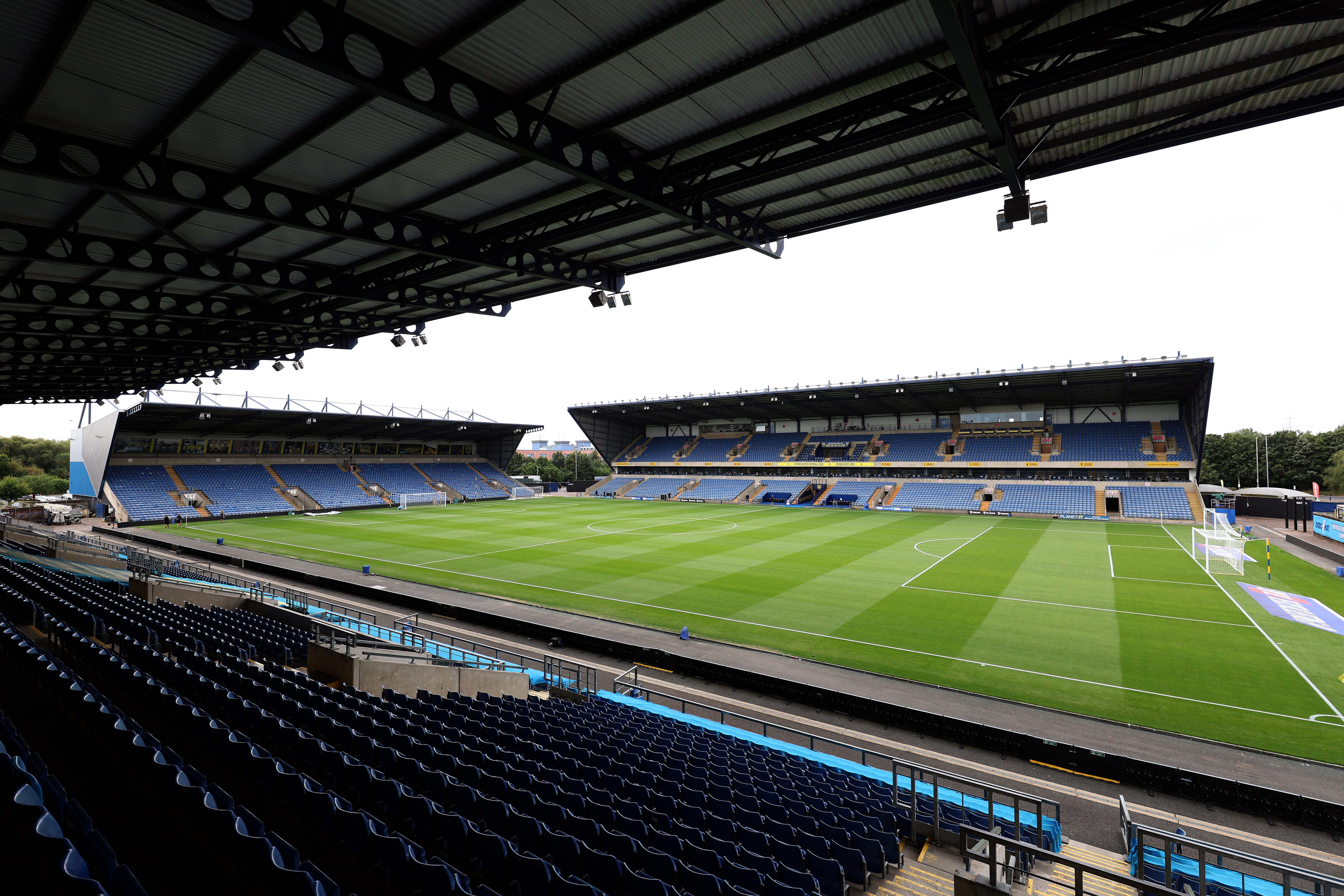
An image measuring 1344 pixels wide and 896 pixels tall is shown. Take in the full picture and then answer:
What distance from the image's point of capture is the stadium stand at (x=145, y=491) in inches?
1688

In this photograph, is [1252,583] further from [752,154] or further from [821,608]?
[752,154]

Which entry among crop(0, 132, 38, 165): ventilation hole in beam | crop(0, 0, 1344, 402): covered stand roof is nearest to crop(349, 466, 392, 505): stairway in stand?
crop(0, 0, 1344, 402): covered stand roof

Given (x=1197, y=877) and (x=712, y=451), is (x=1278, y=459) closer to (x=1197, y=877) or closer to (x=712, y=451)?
(x=712, y=451)

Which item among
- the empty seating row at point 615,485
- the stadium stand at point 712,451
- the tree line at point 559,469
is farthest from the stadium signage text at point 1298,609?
the tree line at point 559,469

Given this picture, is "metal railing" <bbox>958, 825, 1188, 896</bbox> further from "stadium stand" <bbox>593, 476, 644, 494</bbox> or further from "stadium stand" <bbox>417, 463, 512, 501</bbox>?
"stadium stand" <bbox>593, 476, 644, 494</bbox>

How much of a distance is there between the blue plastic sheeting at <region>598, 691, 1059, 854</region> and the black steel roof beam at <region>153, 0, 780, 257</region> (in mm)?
9379

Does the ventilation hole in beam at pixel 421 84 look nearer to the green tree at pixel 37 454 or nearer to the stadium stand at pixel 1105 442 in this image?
the stadium stand at pixel 1105 442

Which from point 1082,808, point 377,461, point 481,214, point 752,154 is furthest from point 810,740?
point 377,461

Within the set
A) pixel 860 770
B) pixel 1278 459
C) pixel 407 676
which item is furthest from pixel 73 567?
pixel 1278 459

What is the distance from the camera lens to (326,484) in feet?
192

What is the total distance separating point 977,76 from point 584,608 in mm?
18232

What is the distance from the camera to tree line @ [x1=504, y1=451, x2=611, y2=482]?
9519cm

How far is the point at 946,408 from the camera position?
6062cm

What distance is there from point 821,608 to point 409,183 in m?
17.3
